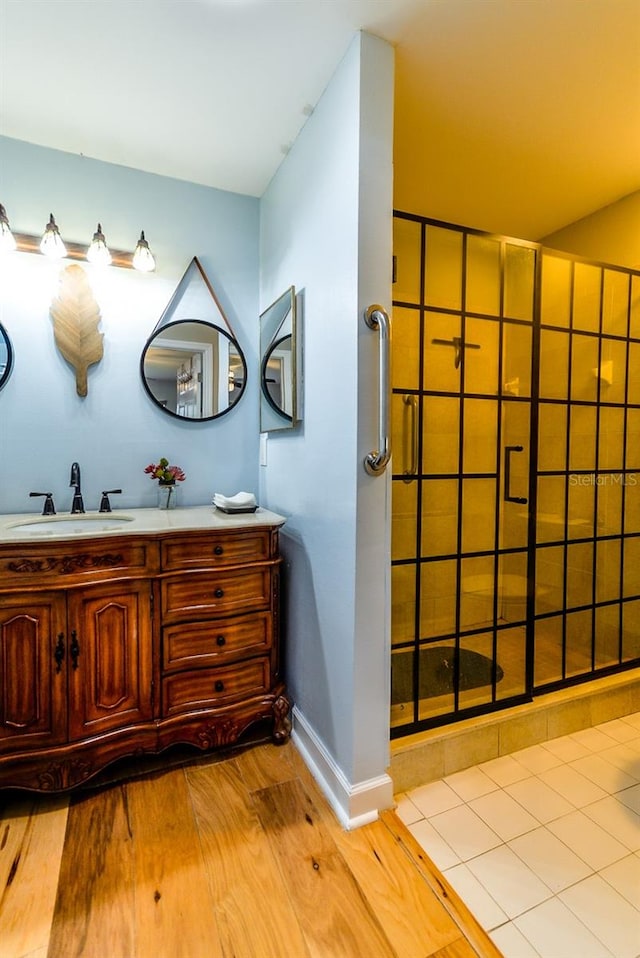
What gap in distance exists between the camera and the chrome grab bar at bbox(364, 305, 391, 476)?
1364 mm

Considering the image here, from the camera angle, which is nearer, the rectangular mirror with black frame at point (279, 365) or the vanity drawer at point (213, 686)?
the vanity drawer at point (213, 686)

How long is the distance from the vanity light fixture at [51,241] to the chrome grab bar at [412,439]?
158 centimetres

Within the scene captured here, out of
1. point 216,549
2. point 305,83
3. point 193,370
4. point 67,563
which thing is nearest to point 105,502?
point 67,563

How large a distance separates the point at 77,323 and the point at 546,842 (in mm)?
2602

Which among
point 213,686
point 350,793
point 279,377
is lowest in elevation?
point 350,793

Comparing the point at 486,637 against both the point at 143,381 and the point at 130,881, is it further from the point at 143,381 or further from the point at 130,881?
the point at 143,381

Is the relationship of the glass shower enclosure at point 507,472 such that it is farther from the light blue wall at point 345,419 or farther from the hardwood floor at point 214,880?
the hardwood floor at point 214,880

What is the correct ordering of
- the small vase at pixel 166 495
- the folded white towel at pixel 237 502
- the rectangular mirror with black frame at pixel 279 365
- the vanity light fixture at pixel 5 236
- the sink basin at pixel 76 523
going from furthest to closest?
1. the small vase at pixel 166 495
2. the folded white towel at pixel 237 502
3. the rectangular mirror with black frame at pixel 279 365
4. the vanity light fixture at pixel 5 236
5. the sink basin at pixel 76 523

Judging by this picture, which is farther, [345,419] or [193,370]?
[193,370]

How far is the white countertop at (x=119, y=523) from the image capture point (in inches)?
57.9

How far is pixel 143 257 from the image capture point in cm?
197

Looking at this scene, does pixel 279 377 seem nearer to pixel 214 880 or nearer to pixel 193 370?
pixel 193 370

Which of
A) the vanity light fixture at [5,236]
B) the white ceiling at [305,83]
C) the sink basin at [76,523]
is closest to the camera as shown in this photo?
the white ceiling at [305,83]

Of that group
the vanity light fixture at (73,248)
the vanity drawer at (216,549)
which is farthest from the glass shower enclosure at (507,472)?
the vanity light fixture at (73,248)
